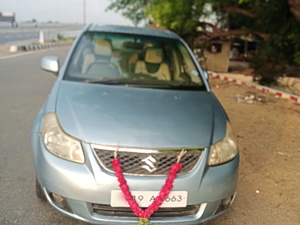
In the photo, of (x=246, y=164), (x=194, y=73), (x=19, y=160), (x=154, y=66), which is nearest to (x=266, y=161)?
(x=246, y=164)

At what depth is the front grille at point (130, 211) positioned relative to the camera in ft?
7.22

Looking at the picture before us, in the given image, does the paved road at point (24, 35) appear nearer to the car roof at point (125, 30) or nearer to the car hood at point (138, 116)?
the car roof at point (125, 30)

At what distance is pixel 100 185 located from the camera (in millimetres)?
2107

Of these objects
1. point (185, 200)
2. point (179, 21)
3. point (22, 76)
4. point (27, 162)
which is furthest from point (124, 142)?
point (179, 21)

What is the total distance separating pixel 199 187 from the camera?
7.25 feet

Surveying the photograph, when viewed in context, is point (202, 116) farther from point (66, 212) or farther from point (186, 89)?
point (66, 212)

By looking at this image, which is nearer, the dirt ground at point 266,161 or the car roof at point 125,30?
the dirt ground at point 266,161

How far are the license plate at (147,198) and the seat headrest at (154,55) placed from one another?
6.62 feet

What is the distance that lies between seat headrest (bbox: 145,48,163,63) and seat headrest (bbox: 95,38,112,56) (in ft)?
1.51

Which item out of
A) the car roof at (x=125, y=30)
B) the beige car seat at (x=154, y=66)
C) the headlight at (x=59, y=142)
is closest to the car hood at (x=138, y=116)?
the headlight at (x=59, y=142)

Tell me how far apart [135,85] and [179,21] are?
9294 mm

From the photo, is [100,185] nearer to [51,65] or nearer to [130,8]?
[51,65]

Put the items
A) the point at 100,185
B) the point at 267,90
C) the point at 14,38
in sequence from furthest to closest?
the point at 14,38, the point at 267,90, the point at 100,185

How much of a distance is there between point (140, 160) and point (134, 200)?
27cm
